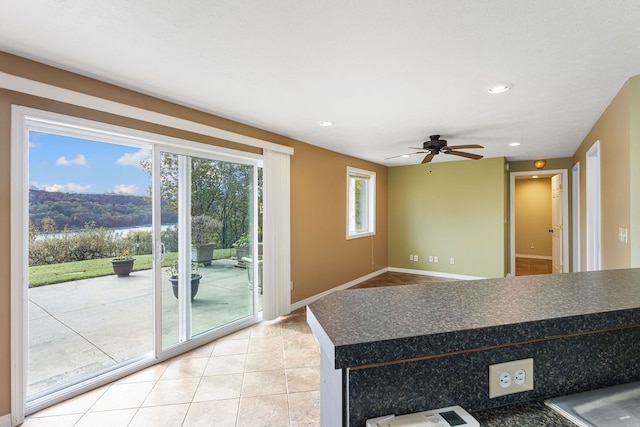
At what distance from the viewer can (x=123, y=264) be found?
8.19ft

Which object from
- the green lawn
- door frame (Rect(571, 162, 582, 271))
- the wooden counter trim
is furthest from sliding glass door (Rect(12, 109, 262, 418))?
door frame (Rect(571, 162, 582, 271))

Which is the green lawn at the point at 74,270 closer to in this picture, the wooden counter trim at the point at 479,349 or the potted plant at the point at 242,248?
the potted plant at the point at 242,248

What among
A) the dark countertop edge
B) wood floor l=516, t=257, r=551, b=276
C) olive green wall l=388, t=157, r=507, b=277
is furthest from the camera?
wood floor l=516, t=257, r=551, b=276

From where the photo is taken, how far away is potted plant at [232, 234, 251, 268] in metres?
3.45

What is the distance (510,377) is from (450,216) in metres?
5.58

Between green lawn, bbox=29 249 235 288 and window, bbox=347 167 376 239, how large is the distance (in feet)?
11.8

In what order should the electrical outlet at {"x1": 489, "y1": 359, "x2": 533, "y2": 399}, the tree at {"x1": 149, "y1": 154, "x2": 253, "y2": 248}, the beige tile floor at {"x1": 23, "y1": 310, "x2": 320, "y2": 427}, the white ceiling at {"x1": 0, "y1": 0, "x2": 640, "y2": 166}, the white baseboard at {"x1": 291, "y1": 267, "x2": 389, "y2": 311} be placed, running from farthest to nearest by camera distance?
the white baseboard at {"x1": 291, "y1": 267, "x2": 389, "y2": 311} < the tree at {"x1": 149, "y1": 154, "x2": 253, "y2": 248} < the beige tile floor at {"x1": 23, "y1": 310, "x2": 320, "y2": 427} < the white ceiling at {"x1": 0, "y1": 0, "x2": 640, "y2": 166} < the electrical outlet at {"x1": 489, "y1": 359, "x2": 533, "y2": 399}

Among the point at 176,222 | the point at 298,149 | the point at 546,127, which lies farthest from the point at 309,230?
the point at 546,127

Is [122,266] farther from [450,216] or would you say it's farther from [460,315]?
[450,216]

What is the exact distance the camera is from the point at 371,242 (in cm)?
589

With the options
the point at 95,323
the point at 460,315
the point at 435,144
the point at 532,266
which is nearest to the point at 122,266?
the point at 95,323

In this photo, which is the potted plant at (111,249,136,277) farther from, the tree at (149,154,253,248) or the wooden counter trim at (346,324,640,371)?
the wooden counter trim at (346,324,640,371)

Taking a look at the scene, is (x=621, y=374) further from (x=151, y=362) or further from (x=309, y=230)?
(x=309, y=230)

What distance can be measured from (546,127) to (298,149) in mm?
3002
